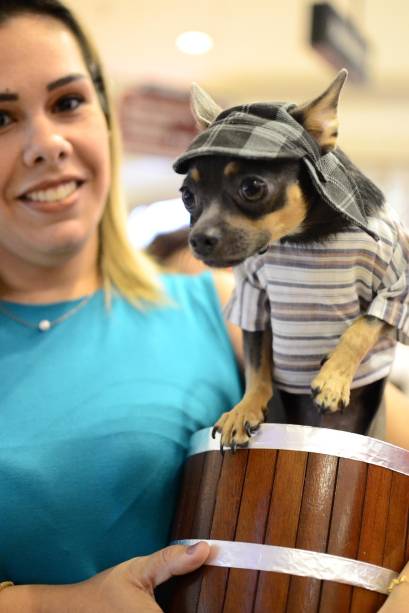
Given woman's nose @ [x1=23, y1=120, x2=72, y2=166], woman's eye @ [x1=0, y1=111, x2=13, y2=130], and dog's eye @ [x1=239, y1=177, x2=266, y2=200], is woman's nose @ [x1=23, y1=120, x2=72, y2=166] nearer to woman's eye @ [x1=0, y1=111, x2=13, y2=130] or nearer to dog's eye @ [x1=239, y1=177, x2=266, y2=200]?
woman's eye @ [x1=0, y1=111, x2=13, y2=130]

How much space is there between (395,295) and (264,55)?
5254 mm

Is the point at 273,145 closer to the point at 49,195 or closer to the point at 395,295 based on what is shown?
the point at 395,295

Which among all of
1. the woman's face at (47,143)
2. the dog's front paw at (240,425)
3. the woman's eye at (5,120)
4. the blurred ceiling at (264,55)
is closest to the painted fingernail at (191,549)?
the dog's front paw at (240,425)

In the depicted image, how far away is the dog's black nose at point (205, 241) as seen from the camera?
2.54 ft

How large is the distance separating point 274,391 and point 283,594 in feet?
0.85

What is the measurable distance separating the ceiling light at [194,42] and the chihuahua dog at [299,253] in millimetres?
4748

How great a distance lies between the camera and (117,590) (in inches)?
37.0

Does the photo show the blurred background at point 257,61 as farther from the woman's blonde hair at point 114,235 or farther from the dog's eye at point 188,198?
the dog's eye at point 188,198

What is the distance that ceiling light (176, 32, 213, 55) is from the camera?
5.29m

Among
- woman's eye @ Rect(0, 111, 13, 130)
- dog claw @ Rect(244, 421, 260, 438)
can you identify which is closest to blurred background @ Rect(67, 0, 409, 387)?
woman's eye @ Rect(0, 111, 13, 130)

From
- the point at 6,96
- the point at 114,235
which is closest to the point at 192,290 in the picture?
the point at 114,235

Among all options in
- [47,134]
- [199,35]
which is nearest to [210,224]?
[47,134]

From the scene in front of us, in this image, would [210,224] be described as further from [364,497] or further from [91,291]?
[91,291]

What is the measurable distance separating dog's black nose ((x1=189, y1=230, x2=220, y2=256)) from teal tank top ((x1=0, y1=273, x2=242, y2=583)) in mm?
500
